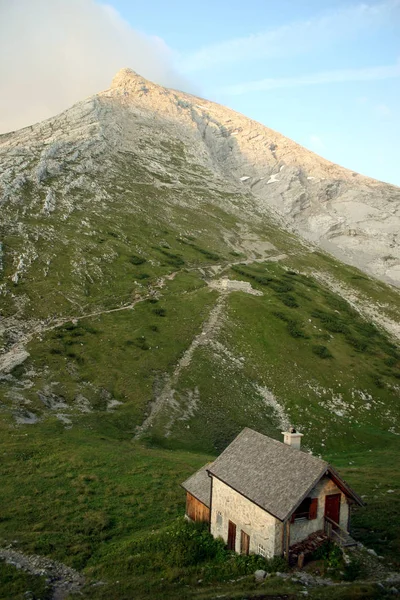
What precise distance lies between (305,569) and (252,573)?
10.0 ft

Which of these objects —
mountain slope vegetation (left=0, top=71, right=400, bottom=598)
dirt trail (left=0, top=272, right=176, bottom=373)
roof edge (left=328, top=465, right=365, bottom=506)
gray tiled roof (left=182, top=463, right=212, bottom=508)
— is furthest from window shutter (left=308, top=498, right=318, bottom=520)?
dirt trail (left=0, top=272, right=176, bottom=373)

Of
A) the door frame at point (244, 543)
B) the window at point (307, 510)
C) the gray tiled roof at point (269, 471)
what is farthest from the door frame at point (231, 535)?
the window at point (307, 510)

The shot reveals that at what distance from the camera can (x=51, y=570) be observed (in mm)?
29375

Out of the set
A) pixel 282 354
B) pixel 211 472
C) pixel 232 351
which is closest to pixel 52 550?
pixel 211 472

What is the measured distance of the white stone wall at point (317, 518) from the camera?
28547mm

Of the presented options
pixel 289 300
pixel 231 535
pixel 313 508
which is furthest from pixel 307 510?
pixel 289 300

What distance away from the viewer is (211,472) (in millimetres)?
33250

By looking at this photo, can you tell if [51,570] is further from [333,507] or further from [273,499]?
[333,507]

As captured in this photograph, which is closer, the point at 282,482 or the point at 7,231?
the point at 282,482

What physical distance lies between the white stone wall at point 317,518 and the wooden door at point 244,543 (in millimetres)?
2837

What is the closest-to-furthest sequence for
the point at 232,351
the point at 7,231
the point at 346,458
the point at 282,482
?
the point at 282,482, the point at 346,458, the point at 232,351, the point at 7,231

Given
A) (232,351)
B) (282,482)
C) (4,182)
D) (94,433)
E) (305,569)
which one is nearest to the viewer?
(305,569)

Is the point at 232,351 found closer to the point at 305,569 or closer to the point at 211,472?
the point at 211,472

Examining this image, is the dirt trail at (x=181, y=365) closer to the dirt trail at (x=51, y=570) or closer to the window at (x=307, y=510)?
the dirt trail at (x=51, y=570)
